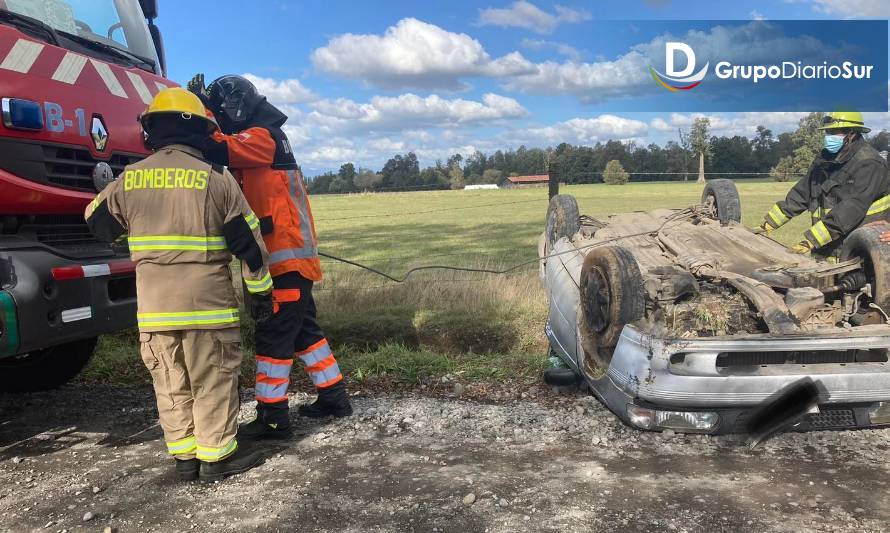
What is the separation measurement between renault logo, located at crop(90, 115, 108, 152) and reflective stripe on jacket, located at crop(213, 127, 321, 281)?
70 cm

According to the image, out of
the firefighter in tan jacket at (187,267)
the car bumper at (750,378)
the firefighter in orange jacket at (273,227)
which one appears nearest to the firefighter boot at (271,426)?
the firefighter in orange jacket at (273,227)

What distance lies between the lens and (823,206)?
194 inches

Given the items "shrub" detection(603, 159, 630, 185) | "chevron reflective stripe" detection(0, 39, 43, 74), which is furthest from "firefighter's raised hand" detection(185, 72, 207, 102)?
"shrub" detection(603, 159, 630, 185)

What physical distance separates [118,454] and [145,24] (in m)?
3.05

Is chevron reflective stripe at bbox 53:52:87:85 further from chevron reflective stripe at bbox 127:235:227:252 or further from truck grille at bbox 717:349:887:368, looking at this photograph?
truck grille at bbox 717:349:887:368

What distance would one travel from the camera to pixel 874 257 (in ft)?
11.1

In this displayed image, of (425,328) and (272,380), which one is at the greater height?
(272,380)

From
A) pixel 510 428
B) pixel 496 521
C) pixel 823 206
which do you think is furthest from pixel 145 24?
pixel 823 206

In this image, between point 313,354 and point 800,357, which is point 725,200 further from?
point 313,354

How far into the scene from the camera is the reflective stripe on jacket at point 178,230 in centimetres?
297

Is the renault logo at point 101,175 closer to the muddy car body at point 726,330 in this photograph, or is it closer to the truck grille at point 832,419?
the muddy car body at point 726,330

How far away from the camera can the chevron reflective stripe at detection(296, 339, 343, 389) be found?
3855 mm

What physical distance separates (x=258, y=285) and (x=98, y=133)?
1.28 meters

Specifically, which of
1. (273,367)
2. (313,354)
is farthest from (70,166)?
(313,354)
